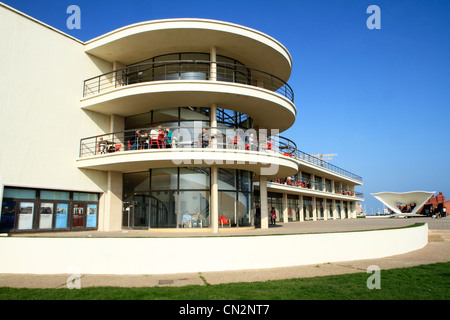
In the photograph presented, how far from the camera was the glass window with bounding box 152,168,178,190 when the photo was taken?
17.4 metres

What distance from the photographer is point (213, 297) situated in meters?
6.75

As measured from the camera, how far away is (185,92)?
16547 millimetres

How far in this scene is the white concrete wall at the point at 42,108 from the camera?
50.2 feet

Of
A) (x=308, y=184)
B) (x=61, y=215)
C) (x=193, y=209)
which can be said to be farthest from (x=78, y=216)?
(x=308, y=184)

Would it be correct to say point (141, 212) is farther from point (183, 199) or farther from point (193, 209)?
point (193, 209)

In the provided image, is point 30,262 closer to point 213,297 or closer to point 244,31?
point 213,297

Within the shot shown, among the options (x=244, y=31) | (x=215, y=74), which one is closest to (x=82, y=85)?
(x=215, y=74)

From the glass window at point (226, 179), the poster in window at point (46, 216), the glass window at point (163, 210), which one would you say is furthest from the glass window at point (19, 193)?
the glass window at point (226, 179)

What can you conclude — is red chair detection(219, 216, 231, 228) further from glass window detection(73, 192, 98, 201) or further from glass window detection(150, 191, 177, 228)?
glass window detection(73, 192, 98, 201)

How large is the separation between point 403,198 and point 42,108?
47.2m

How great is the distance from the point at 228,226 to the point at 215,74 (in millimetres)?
7983

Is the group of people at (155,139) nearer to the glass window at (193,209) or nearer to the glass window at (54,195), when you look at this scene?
the glass window at (193,209)

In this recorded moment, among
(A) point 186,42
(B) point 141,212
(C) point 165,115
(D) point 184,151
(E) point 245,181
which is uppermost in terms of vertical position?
(A) point 186,42

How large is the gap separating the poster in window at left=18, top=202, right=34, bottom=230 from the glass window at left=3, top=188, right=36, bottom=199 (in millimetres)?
328
